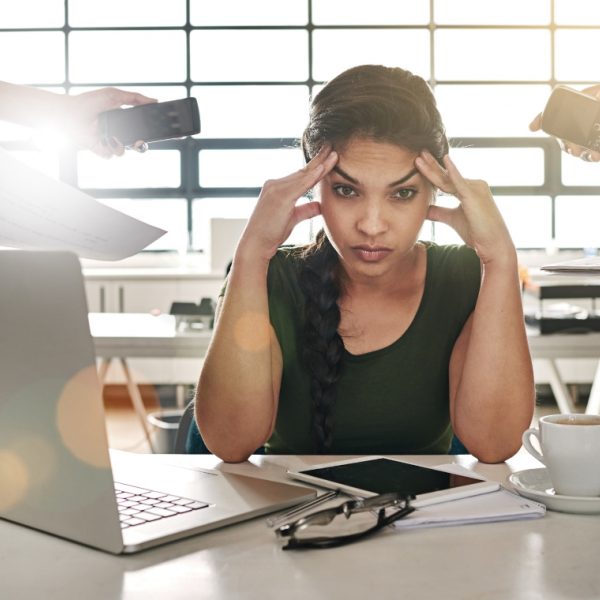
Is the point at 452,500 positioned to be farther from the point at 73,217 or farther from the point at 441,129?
the point at 441,129

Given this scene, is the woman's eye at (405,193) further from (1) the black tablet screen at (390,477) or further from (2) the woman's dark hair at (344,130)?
(1) the black tablet screen at (390,477)

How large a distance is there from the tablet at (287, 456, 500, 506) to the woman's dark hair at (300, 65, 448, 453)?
0.38 m

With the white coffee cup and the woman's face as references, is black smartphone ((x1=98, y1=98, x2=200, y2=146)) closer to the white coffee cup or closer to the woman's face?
the woman's face

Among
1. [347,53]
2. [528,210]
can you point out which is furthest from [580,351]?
[347,53]

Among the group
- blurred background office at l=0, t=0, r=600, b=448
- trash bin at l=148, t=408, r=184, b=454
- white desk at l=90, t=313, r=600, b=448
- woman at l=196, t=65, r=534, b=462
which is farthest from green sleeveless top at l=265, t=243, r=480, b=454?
blurred background office at l=0, t=0, r=600, b=448

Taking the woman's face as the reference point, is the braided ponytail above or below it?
below

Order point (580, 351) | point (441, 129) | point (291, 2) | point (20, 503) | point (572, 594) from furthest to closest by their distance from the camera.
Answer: point (291, 2) → point (580, 351) → point (441, 129) → point (20, 503) → point (572, 594)

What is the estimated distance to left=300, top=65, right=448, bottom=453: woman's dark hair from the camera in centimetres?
130

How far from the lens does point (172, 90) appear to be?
603 cm

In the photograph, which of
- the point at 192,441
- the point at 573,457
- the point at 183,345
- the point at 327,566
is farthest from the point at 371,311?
the point at 183,345

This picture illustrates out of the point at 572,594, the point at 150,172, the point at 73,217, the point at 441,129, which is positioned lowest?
the point at 572,594

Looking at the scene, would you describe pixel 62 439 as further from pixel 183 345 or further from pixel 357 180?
pixel 183 345

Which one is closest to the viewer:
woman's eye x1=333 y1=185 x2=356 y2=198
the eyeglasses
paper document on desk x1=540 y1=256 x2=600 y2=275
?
the eyeglasses

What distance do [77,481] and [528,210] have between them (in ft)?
18.8
